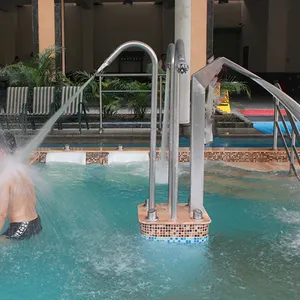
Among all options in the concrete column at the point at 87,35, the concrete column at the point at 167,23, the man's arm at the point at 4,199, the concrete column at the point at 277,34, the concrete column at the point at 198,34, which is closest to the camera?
the man's arm at the point at 4,199

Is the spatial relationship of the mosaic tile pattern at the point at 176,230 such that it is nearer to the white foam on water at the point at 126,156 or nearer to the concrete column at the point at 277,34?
the white foam on water at the point at 126,156

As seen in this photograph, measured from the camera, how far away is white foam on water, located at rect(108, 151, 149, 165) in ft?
21.7

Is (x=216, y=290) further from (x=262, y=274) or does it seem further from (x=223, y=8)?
(x=223, y=8)

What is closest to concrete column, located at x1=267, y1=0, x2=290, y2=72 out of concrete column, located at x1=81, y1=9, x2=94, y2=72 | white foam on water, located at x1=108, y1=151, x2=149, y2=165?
concrete column, located at x1=81, y1=9, x2=94, y2=72

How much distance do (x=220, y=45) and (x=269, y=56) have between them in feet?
17.2

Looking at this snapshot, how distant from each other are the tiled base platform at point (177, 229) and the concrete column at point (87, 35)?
20364mm

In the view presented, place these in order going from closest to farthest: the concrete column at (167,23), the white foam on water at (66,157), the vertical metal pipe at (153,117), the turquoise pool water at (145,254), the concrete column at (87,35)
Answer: the turquoise pool water at (145,254) < the vertical metal pipe at (153,117) < the white foam on water at (66,157) < the concrete column at (87,35) < the concrete column at (167,23)

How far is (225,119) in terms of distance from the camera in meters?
10.0

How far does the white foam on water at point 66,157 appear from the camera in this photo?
21.6 ft

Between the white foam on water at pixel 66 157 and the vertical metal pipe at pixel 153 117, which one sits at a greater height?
the vertical metal pipe at pixel 153 117

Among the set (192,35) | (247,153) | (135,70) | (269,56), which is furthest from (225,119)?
(135,70)

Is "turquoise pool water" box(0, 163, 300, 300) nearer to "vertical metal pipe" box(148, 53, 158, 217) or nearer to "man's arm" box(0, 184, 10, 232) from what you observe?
"man's arm" box(0, 184, 10, 232)

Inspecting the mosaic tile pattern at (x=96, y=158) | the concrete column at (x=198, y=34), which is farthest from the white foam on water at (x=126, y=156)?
the concrete column at (x=198, y=34)

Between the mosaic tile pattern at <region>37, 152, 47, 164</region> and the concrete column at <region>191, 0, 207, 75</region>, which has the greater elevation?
the concrete column at <region>191, 0, 207, 75</region>
